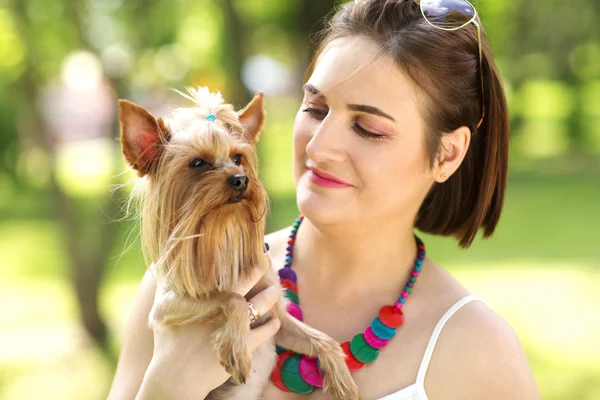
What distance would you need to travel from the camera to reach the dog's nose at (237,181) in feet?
8.06

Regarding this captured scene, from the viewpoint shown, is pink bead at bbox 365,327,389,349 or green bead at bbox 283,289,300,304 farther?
green bead at bbox 283,289,300,304

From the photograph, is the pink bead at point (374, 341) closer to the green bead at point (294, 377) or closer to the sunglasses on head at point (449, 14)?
the green bead at point (294, 377)

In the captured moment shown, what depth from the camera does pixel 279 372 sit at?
2.74 meters

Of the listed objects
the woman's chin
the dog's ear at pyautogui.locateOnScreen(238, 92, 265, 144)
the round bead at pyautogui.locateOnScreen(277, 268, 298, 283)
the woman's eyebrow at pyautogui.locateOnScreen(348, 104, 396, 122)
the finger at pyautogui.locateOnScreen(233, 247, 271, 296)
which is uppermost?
the woman's eyebrow at pyautogui.locateOnScreen(348, 104, 396, 122)

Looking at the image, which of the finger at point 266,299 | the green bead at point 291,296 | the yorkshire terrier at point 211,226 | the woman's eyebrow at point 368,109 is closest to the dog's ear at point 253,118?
the yorkshire terrier at point 211,226

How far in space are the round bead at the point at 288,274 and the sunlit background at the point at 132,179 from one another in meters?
0.66

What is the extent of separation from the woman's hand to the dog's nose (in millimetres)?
405

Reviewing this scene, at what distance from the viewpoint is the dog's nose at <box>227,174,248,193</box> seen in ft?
8.06

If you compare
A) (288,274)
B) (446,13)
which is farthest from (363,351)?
(446,13)

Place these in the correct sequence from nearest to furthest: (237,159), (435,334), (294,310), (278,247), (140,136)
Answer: (140,136) < (237,159) < (435,334) < (294,310) < (278,247)

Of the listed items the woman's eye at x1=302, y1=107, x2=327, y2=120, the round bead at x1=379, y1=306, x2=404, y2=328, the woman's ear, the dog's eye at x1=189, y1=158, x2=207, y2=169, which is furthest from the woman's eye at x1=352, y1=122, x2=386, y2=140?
the round bead at x1=379, y1=306, x2=404, y2=328

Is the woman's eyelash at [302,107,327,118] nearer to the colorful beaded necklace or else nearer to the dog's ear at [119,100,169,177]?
the dog's ear at [119,100,169,177]

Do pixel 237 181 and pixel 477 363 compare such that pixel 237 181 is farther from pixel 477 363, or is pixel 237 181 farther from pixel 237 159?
pixel 477 363

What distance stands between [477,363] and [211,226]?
3.60ft
